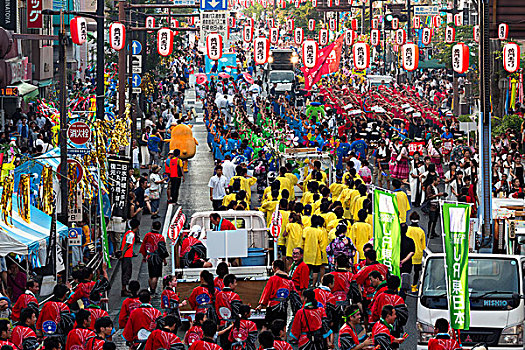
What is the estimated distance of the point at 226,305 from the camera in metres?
14.0

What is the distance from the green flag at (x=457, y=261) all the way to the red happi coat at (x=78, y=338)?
14.2 ft

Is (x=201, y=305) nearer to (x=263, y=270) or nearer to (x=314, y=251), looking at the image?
(x=263, y=270)

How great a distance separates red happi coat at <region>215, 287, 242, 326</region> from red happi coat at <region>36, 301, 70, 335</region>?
1995 millimetres

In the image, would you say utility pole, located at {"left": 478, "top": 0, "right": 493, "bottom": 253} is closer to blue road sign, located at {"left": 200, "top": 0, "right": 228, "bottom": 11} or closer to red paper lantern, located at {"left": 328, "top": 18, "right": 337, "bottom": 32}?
blue road sign, located at {"left": 200, "top": 0, "right": 228, "bottom": 11}

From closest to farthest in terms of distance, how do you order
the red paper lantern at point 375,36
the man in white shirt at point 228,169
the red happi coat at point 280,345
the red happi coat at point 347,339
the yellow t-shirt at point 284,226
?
the red happi coat at point 280,345 → the red happi coat at point 347,339 → the yellow t-shirt at point 284,226 → the man in white shirt at point 228,169 → the red paper lantern at point 375,36

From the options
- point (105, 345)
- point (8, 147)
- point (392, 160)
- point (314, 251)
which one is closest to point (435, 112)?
point (392, 160)

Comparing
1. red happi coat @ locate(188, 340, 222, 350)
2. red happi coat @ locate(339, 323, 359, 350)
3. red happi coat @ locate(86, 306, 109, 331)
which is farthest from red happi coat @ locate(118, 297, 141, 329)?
red happi coat @ locate(339, 323, 359, 350)

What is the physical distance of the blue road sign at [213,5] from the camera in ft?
127

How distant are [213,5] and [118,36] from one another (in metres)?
7.22

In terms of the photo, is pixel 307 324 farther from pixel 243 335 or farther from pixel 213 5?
pixel 213 5

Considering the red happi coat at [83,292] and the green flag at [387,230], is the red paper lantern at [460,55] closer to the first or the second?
the green flag at [387,230]

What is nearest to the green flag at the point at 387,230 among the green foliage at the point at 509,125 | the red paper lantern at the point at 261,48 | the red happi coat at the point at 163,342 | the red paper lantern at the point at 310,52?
the red happi coat at the point at 163,342

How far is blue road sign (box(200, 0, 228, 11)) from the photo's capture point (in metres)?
38.8

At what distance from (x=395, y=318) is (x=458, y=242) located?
3.97 feet
